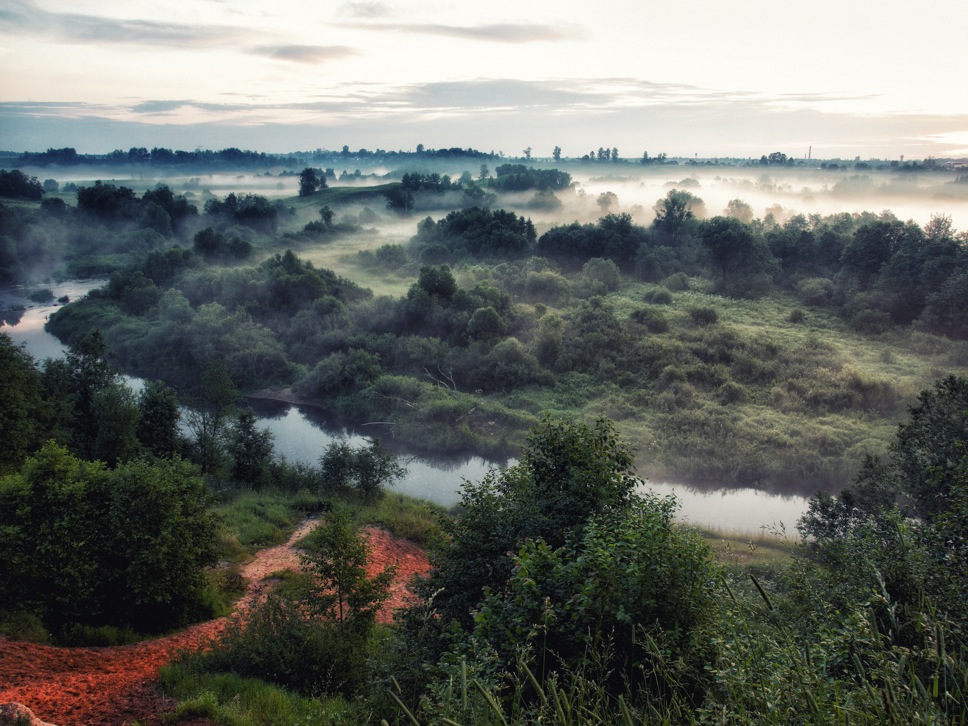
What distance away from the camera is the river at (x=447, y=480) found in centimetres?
2466

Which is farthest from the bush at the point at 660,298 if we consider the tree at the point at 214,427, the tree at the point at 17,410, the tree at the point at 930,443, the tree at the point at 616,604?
the tree at the point at 616,604

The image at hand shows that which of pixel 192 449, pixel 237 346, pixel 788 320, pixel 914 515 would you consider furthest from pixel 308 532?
pixel 788 320

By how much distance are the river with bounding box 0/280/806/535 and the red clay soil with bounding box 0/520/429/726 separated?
7.49 metres

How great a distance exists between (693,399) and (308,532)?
20624 mm

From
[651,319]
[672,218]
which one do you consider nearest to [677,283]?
[651,319]

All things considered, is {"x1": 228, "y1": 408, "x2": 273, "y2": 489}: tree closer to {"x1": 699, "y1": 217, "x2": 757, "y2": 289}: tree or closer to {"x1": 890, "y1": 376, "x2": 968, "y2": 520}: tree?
{"x1": 890, "y1": 376, "x2": 968, "y2": 520}: tree

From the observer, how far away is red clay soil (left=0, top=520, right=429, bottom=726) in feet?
34.7

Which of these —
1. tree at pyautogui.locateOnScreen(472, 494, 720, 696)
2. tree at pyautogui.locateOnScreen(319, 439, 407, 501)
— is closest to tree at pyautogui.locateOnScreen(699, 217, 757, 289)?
tree at pyautogui.locateOnScreen(319, 439, 407, 501)

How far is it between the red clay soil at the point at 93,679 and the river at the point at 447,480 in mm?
7486

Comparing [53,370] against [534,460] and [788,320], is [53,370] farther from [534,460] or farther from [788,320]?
[788,320]

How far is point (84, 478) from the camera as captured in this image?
637 inches

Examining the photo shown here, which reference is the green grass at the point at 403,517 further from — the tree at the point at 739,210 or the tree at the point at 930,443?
the tree at the point at 739,210

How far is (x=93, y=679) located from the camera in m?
12.0

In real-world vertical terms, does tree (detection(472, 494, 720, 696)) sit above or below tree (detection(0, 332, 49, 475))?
above
